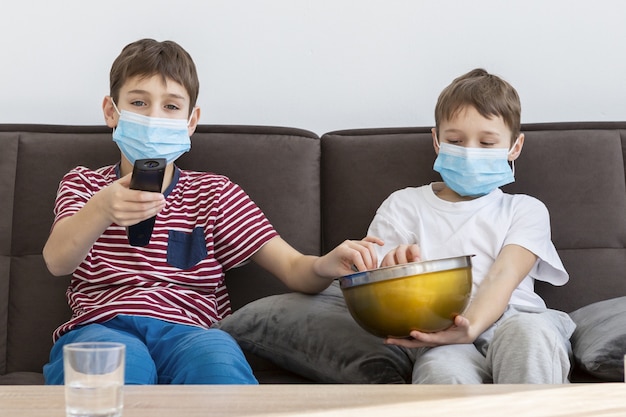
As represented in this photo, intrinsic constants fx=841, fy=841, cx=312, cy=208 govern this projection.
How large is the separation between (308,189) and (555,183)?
574mm

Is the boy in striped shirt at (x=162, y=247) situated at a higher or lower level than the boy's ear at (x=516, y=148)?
lower

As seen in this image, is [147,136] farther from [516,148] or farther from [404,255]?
[516,148]

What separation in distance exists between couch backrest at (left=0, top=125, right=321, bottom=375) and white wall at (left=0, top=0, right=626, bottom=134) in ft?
0.98

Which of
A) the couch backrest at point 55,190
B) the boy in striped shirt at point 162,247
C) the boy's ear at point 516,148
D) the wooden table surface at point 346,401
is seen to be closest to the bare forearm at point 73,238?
the boy in striped shirt at point 162,247

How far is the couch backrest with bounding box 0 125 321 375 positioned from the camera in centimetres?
185

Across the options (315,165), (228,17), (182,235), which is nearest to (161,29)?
(228,17)

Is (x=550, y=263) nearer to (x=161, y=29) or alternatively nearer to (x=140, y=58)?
(x=140, y=58)

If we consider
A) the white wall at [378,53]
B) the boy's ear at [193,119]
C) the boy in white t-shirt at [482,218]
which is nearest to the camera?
the boy in white t-shirt at [482,218]

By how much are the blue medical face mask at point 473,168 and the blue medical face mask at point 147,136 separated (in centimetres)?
57

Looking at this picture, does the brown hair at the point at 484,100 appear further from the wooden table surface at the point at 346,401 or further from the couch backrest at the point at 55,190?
the wooden table surface at the point at 346,401

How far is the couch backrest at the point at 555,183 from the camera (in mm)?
1888

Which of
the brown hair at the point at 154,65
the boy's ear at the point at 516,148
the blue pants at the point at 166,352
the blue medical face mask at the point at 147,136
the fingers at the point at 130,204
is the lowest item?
the blue pants at the point at 166,352

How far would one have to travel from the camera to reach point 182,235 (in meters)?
1.75

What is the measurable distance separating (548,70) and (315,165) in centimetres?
74
